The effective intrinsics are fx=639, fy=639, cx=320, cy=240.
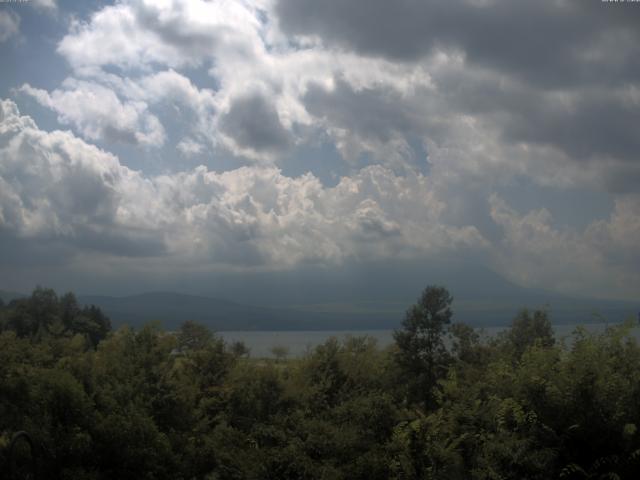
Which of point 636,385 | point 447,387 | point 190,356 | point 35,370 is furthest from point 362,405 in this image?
point 190,356

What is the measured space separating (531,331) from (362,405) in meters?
39.1

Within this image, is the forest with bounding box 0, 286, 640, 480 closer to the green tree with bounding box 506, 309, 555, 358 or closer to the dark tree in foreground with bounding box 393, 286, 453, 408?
the dark tree in foreground with bounding box 393, 286, 453, 408

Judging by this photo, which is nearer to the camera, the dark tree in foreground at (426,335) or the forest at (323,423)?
the forest at (323,423)

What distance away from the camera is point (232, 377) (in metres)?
35.3

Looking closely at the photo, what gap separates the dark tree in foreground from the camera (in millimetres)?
50969

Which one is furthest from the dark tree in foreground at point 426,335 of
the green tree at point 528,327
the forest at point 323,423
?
the forest at point 323,423

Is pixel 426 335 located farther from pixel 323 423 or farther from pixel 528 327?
pixel 323 423

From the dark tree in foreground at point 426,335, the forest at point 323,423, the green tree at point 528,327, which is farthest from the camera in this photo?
the green tree at point 528,327

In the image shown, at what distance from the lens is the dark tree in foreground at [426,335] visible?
50969mm

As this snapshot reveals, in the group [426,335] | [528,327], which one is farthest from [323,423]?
[528,327]

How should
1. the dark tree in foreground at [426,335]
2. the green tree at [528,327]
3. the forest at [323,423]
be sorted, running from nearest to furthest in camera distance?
1. the forest at [323,423]
2. the dark tree in foreground at [426,335]
3. the green tree at [528,327]

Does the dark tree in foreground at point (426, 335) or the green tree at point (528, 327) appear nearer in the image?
the dark tree in foreground at point (426, 335)

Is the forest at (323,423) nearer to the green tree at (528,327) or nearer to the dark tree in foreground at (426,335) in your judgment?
the dark tree in foreground at (426,335)

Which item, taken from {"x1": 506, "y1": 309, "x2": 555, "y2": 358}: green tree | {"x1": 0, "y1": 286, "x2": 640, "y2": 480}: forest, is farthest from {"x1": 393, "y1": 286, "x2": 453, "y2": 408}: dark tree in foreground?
{"x1": 0, "y1": 286, "x2": 640, "y2": 480}: forest
